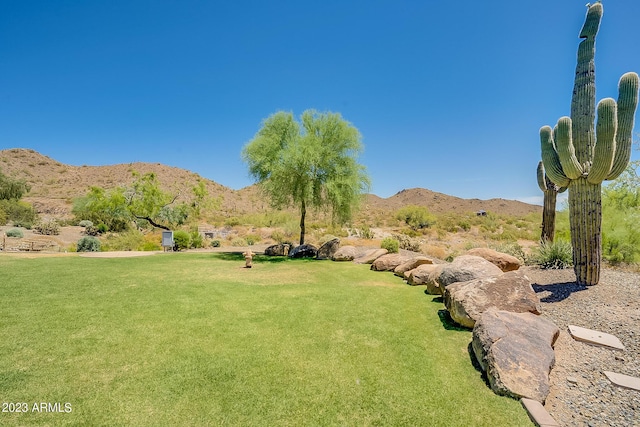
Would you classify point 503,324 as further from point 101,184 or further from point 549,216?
point 101,184

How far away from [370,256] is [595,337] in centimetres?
874

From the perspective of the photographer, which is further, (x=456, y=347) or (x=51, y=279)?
(x=51, y=279)

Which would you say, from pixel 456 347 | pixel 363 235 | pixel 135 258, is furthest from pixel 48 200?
pixel 456 347

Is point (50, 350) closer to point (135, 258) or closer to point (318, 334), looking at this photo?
point (318, 334)

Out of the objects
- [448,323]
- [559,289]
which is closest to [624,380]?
[448,323]

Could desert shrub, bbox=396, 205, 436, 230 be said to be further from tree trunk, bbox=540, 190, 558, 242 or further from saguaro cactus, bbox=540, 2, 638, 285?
saguaro cactus, bbox=540, 2, 638, 285

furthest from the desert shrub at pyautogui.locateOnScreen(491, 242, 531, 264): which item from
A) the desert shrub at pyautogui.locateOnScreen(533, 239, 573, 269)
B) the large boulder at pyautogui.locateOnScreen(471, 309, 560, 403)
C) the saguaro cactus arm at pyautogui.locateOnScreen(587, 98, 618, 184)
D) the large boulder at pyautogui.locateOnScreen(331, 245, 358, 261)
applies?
the large boulder at pyautogui.locateOnScreen(471, 309, 560, 403)

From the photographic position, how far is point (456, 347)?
5422 millimetres

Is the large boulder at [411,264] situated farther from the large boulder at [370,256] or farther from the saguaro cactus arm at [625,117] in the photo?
the saguaro cactus arm at [625,117]

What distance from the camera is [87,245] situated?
619 inches

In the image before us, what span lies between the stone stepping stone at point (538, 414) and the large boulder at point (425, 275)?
16.4 ft

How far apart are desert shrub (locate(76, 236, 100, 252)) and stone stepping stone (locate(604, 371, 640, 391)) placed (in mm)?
19218

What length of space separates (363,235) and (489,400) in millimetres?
23914

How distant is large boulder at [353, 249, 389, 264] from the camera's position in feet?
44.7
